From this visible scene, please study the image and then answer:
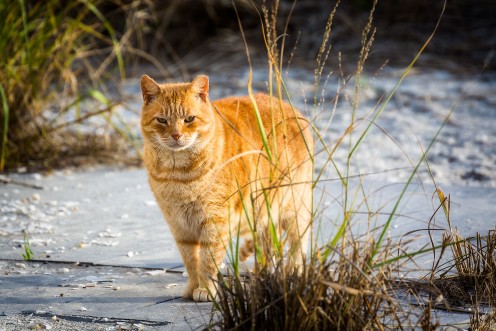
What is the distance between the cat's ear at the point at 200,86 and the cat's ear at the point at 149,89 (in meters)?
0.14

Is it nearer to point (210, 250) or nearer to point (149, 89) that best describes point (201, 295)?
point (210, 250)

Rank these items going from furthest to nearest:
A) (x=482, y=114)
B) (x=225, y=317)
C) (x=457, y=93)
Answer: (x=457, y=93) → (x=482, y=114) → (x=225, y=317)

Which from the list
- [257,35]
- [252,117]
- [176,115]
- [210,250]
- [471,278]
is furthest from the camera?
[257,35]

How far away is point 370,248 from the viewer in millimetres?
1979

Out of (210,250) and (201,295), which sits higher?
(210,250)

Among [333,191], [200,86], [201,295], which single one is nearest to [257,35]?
[333,191]

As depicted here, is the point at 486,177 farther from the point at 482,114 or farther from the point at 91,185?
the point at 91,185

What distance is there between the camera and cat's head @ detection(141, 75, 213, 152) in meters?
2.66

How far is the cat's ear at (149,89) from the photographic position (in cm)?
273

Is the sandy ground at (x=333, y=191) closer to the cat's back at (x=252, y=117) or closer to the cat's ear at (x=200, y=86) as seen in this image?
the cat's back at (x=252, y=117)

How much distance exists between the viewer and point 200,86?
9.10ft

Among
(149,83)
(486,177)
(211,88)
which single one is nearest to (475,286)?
(149,83)

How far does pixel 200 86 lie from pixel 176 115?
17cm

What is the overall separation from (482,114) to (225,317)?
479 cm
